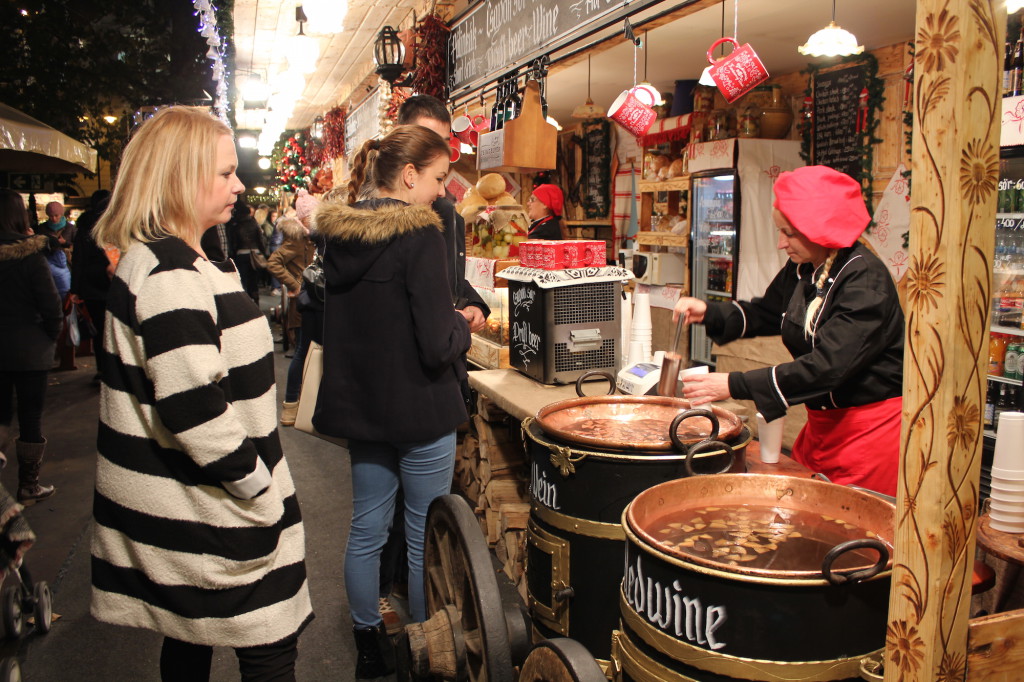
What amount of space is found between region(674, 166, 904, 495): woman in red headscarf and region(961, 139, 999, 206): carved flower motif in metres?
1.40

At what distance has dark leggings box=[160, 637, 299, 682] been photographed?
2068 millimetres

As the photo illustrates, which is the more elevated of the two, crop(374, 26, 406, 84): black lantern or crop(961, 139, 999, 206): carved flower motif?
crop(374, 26, 406, 84): black lantern

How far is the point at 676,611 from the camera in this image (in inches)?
61.0

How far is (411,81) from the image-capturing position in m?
7.58

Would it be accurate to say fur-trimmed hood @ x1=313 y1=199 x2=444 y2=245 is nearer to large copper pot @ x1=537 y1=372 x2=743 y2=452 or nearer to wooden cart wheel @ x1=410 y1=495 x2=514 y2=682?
large copper pot @ x1=537 y1=372 x2=743 y2=452

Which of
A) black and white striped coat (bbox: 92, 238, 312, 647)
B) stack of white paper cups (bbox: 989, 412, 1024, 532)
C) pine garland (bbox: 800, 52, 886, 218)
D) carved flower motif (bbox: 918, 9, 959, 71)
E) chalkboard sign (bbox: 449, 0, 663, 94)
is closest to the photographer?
carved flower motif (bbox: 918, 9, 959, 71)

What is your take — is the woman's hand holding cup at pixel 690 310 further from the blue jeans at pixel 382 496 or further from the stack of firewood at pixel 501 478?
the stack of firewood at pixel 501 478

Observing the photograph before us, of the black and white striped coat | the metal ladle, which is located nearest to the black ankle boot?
the black and white striped coat

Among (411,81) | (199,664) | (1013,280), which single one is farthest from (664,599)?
(411,81)

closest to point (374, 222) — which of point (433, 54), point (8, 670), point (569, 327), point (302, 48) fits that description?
point (569, 327)

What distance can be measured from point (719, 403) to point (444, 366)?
1.20 meters

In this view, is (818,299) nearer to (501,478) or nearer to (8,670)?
(501,478)

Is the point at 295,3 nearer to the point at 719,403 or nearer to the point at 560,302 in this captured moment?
the point at 560,302

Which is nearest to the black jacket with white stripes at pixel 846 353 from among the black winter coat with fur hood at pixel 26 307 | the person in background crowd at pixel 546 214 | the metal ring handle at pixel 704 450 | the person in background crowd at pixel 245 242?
the metal ring handle at pixel 704 450
